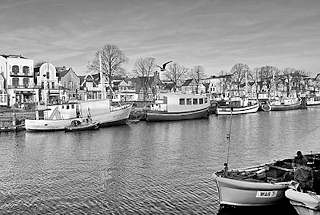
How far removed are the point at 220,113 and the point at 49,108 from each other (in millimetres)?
37972

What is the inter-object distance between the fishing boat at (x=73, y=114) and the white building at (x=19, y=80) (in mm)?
20964

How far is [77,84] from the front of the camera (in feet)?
290

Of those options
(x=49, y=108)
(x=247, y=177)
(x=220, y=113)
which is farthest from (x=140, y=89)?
(x=247, y=177)

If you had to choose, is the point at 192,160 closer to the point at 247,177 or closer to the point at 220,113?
the point at 247,177

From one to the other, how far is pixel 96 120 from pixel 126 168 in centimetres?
2823

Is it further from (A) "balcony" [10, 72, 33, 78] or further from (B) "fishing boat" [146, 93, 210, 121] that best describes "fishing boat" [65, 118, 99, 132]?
(A) "balcony" [10, 72, 33, 78]

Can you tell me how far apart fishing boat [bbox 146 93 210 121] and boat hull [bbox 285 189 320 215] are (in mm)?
48915

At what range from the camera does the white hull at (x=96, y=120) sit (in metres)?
49.6

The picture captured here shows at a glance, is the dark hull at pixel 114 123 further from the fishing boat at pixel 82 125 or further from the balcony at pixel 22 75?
the balcony at pixel 22 75

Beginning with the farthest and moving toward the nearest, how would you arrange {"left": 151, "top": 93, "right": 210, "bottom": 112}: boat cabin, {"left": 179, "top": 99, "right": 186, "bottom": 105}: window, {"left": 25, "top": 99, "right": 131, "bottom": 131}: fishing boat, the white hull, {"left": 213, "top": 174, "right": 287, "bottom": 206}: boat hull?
{"left": 179, "top": 99, "right": 186, "bottom": 105}: window < {"left": 151, "top": 93, "right": 210, "bottom": 112}: boat cabin < {"left": 25, "top": 99, "right": 131, "bottom": 131}: fishing boat < the white hull < {"left": 213, "top": 174, "right": 287, "bottom": 206}: boat hull

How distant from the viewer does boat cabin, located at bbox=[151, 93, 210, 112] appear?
211 feet

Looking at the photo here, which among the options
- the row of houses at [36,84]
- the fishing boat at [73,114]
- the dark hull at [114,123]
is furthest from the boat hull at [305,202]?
the row of houses at [36,84]

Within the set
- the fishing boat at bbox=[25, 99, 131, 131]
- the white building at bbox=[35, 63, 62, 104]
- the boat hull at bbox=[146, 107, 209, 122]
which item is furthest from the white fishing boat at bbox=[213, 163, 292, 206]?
the white building at bbox=[35, 63, 62, 104]

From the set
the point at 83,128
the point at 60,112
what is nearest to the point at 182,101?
the point at 83,128
